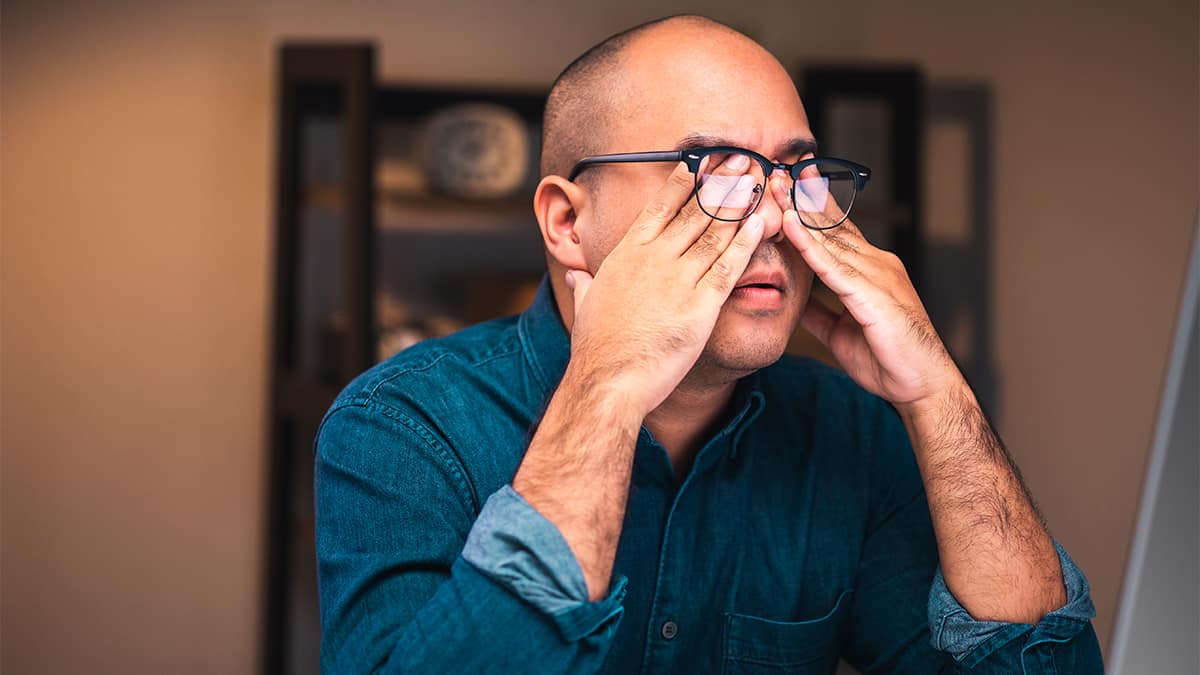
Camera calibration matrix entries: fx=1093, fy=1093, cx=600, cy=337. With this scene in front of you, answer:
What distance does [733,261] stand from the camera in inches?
44.9

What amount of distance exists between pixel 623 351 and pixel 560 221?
14.0 inches

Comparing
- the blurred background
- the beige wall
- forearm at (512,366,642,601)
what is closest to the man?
forearm at (512,366,642,601)

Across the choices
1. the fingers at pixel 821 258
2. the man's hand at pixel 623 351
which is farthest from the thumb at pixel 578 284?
the fingers at pixel 821 258

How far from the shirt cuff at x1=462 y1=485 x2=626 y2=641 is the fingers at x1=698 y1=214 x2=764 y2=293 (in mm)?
311

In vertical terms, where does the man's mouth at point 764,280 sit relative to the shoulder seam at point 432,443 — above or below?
above

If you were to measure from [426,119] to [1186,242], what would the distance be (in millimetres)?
1901

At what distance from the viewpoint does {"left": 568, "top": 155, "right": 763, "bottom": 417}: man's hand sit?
1079 millimetres

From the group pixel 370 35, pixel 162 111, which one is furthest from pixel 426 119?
pixel 162 111

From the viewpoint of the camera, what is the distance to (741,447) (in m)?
1.37

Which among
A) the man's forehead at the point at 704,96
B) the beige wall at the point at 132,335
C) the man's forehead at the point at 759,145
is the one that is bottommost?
the beige wall at the point at 132,335

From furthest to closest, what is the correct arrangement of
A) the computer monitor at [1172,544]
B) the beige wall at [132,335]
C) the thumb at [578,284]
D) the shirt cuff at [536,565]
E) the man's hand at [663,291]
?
the beige wall at [132,335], the thumb at [578,284], the man's hand at [663,291], the shirt cuff at [536,565], the computer monitor at [1172,544]

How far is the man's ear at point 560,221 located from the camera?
4.50ft

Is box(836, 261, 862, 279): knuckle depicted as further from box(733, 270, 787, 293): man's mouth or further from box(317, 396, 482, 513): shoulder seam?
box(317, 396, 482, 513): shoulder seam

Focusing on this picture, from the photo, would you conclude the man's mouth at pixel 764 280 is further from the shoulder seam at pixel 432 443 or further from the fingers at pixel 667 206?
the shoulder seam at pixel 432 443
